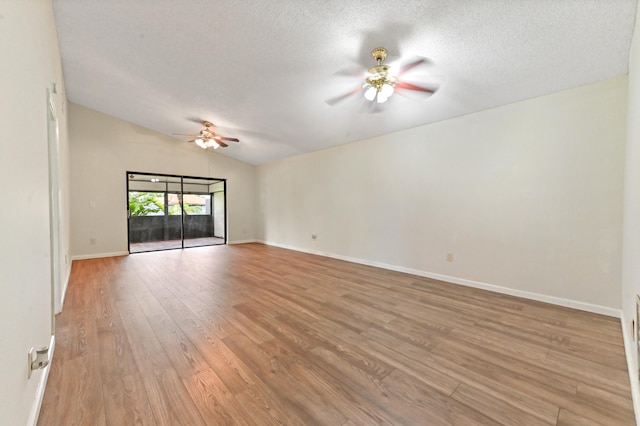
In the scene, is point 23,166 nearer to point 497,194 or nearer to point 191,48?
point 191,48

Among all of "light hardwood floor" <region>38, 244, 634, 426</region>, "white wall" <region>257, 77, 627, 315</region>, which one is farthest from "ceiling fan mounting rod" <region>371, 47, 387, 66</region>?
"light hardwood floor" <region>38, 244, 634, 426</region>

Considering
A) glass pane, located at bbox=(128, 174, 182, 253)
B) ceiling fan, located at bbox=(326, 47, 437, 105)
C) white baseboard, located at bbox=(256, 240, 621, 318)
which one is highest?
ceiling fan, located at bbox=(326, 47, 437, 105)

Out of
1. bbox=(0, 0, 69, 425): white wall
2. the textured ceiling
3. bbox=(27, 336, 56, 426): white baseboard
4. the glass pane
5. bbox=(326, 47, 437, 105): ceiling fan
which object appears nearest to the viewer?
bbox=(0, 0, 69, 425): white wall

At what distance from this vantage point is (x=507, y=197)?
318 centimetres

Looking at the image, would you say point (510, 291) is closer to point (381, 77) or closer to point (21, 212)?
point (381, 77)

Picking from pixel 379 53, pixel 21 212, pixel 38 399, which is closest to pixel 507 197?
pixel 379 53

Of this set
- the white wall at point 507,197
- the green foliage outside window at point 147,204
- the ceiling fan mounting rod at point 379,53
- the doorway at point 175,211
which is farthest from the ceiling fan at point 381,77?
the green foliage outside window at point 147,204

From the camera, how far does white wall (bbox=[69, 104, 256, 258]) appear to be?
5215 millimetres

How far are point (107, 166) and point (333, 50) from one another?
5.75 metres

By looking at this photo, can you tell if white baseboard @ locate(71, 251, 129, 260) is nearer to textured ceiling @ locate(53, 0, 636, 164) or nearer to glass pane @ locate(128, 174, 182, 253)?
glass pane @ locate(128, 174, 182, 253)

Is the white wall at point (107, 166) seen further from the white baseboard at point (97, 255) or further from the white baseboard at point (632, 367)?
the white baseboard at point (632, 367)

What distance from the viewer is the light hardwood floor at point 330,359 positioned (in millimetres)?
1379

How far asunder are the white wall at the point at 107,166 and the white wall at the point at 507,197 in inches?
182

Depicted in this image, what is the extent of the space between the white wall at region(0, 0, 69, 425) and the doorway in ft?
18.2
